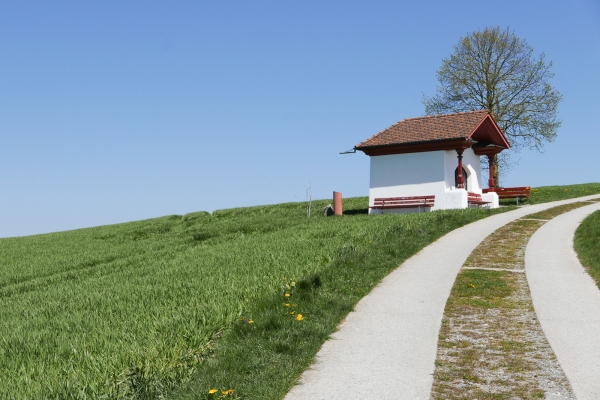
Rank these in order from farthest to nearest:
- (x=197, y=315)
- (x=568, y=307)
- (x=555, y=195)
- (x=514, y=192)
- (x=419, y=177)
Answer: (x=555, y=195), (x=514, y=192), (x=419, y=177), (x=568, y=307), (x=197, y=315)

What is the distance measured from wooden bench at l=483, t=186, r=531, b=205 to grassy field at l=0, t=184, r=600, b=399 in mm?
14945

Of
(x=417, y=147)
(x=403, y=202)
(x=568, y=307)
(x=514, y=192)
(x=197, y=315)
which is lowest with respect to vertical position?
(x=568, y=307)

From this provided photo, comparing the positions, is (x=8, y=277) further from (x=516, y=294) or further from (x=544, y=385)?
(x=544, y=385)

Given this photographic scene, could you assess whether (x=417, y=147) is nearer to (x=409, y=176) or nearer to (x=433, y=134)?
(x=433, y=134)

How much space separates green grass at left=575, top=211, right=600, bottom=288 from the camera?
13.1 m

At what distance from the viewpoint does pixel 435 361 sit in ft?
23.8

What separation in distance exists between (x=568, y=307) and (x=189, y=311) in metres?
6.40

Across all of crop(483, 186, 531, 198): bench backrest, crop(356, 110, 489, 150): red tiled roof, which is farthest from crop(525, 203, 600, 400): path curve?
crop(483, 186, 531, 198): bench backrest

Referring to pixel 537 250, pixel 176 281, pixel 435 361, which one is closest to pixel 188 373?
pixel 435 361

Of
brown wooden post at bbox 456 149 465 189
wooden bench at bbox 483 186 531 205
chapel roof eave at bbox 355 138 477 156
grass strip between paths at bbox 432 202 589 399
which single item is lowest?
grass strip between paths at bbox 432 202 589 399

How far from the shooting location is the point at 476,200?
1230 inches

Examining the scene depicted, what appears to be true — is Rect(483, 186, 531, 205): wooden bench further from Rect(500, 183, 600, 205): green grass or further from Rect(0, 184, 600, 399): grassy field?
Rect(0, 184, 600, 399): grassy field

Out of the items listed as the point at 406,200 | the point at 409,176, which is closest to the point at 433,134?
the point at 409,176

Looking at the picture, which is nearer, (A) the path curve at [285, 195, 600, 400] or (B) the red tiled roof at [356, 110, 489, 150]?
(A) the path curve at [285, 195, 600, 400]
